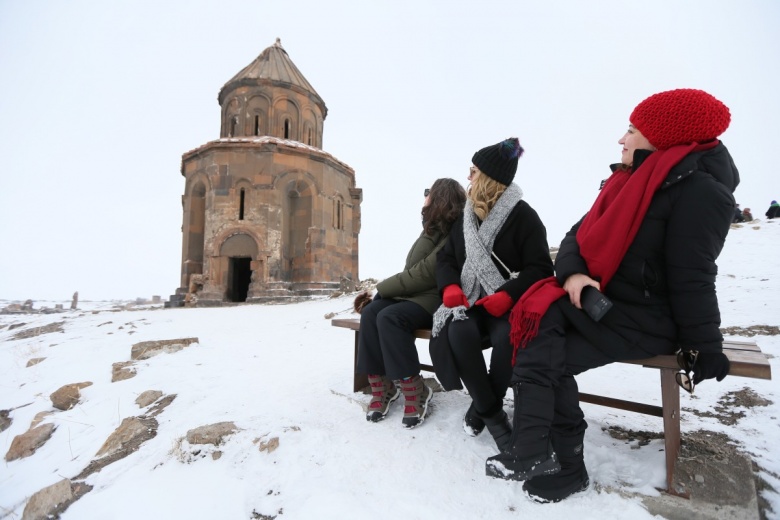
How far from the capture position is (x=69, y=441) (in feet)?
9.84

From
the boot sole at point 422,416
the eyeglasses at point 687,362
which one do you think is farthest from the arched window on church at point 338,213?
the eyeglasses at point 687,362

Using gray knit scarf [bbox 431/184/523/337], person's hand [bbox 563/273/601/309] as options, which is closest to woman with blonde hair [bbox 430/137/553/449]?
gray knit scarf [bbox 431/184/523/337]

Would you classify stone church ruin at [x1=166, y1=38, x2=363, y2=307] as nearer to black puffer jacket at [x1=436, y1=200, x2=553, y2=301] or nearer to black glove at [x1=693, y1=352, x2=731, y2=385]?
black puffer jacket at [x1=436, y1=200, x2=553, y2=301]

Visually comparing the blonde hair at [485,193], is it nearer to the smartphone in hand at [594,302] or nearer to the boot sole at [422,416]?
the smartphone in hand at [594,302]

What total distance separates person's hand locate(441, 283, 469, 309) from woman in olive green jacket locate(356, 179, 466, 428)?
331mm

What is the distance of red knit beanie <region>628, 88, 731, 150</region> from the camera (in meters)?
1.73

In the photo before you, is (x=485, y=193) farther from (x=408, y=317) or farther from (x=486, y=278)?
(x=408, y=317)

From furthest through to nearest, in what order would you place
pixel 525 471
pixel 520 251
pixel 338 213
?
pixel 338 213
pixel 520 251
pixel 525 471

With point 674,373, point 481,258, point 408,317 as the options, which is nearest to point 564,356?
point 674,373

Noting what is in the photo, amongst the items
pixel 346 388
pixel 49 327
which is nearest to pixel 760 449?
pixel 346 388

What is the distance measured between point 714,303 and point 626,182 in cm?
61

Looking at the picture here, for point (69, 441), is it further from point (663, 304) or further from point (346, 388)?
point (663, 304)

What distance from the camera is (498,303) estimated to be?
2.16 m

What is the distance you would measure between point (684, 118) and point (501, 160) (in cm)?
90
